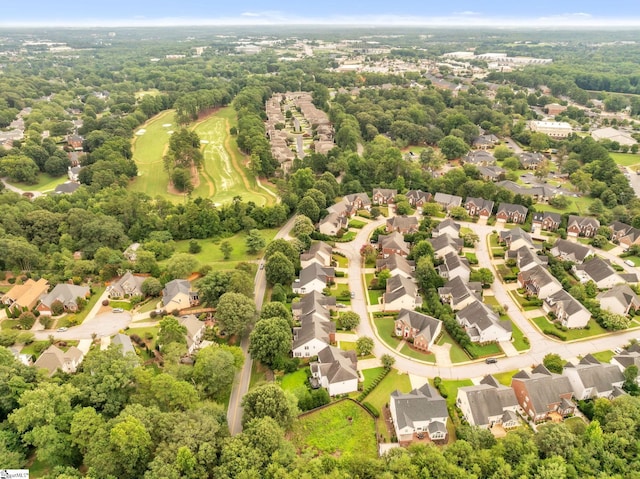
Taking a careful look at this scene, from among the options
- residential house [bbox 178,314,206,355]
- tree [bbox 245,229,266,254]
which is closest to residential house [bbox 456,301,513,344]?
residential house [bbox 178,314,206,355]

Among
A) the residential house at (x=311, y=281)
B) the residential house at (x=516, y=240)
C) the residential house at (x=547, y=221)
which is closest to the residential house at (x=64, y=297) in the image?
the residential house at (x=311, y=281)

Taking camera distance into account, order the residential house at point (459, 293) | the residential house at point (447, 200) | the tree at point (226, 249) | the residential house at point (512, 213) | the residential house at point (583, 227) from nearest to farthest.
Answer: the residential house at point (459, 293), the tree at point (226, 249), the residential house at point (583, 227), the residential house at point (512, 213), the residential house at point (447, 200)

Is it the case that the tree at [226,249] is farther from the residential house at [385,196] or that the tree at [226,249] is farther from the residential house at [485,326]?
Result: the residential house at [485,326]

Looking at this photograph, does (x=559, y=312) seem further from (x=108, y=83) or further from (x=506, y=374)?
(x=108, y=83)

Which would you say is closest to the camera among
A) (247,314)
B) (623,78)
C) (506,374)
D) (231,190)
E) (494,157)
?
(506,374)

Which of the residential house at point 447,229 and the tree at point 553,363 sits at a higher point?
the tree at point 553,363

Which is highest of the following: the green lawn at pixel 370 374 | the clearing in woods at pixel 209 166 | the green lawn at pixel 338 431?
the green lawn at pixel 338 431

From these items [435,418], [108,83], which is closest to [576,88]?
[435,418]
